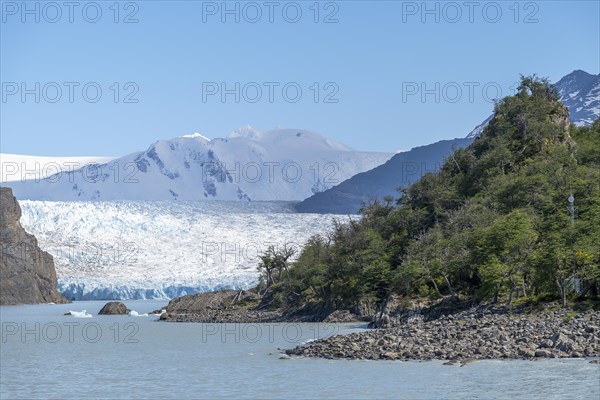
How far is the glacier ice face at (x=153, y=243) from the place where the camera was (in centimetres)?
10531

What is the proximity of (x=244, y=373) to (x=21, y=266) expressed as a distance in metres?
76.0

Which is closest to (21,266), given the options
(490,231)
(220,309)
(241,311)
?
(220,309)

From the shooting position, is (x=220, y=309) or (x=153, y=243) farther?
(x=153, y=243)

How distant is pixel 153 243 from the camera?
362 ft

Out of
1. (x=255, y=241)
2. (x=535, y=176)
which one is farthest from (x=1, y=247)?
(x=535, y=176)

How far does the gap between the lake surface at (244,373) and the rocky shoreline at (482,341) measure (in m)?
1.08

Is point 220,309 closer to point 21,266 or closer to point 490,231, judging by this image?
point 490,231

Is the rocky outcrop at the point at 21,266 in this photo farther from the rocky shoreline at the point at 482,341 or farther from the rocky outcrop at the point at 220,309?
the rocky shoreline at the point at 482,341

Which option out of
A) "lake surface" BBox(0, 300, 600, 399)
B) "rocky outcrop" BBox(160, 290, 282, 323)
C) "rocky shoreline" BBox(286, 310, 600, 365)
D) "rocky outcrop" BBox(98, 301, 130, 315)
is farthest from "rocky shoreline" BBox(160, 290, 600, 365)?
"rocky outcrop" BBox(98, 301, 130, 315)

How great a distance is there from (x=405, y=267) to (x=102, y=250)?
61397 mm

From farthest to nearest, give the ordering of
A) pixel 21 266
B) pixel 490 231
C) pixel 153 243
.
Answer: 1. pixel 153 243
2. pixel 21 266
3. pixel 490 231

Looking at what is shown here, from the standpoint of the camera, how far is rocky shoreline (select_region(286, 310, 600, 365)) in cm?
3197

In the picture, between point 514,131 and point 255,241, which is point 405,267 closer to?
point 514,131

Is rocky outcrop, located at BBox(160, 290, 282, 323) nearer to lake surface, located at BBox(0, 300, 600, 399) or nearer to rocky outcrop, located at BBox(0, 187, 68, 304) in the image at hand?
lake surface, located at BBox(0, 300, 600, 399)
